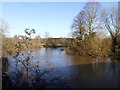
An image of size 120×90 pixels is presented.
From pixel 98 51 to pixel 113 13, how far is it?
3.99 m

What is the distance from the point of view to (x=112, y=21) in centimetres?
911

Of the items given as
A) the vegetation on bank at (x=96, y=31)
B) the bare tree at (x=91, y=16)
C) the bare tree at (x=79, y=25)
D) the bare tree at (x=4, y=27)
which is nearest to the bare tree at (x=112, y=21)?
the vegetation on bank at (x=96, y=31)

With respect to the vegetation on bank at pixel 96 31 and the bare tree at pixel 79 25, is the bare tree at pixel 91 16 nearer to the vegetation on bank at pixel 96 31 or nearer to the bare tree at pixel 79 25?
the vegetation on bank at pixel 96 31

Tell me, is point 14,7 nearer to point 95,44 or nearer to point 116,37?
point 95,44

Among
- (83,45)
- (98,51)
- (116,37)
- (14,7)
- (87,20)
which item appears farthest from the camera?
(87,20)

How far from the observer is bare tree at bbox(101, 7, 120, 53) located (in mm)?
8680

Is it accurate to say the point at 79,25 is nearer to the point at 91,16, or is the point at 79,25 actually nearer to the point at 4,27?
the point at 91,16

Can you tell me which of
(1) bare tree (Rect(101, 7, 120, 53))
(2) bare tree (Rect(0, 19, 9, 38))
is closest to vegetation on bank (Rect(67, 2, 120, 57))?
(1) bare tree (Rect(101, 7, 120, 53))

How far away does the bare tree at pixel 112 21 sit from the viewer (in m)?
8.68

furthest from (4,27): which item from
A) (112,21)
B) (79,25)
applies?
(112,21)

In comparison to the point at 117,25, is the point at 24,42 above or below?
below

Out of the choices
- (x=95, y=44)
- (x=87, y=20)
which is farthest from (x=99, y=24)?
(x=95, y=44)

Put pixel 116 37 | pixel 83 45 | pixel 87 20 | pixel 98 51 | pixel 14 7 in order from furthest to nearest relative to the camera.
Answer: pixel 87 20
pixel 83 45
pixel 116 37
pixel 98 51
pixel 14 7

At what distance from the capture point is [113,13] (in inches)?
354
